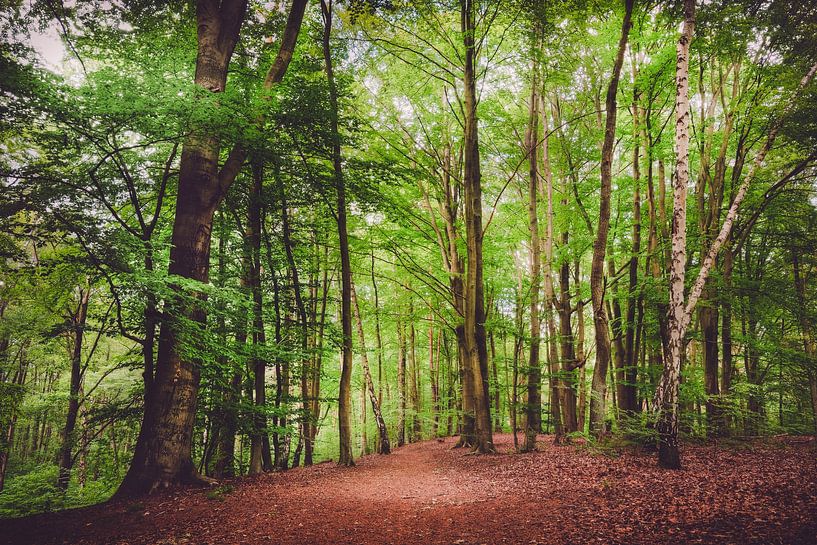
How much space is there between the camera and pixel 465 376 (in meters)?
13.5

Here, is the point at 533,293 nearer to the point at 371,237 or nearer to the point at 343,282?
the point at 343,282

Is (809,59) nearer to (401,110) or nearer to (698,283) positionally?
(698,283)

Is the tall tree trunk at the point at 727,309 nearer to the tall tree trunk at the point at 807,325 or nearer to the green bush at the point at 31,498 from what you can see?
the tall tree trunk at the point at 807,325

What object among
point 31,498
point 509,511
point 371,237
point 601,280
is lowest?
point 31,498

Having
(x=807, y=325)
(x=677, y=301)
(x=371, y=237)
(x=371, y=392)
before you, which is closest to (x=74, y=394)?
(x=371, y=392)

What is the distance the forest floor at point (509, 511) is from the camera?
4.10 m

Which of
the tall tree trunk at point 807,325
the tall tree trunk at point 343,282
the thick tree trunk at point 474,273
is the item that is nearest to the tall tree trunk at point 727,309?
the tall tree trunk at point 807,325

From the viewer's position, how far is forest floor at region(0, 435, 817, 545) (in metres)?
4.10

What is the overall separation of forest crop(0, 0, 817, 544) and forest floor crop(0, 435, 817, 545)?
6cm

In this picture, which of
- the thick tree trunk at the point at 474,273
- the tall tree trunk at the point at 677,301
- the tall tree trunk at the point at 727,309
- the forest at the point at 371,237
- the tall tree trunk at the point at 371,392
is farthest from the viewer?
the tall tree trunk at the point at 371,392

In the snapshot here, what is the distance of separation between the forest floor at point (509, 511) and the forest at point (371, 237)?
0.06 meters

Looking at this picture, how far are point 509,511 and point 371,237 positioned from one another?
996cm

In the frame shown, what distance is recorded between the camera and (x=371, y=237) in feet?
44.9

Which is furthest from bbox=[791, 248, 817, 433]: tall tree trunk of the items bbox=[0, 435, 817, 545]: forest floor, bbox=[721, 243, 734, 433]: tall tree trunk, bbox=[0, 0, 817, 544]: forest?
bbox=[0, 435, 817, 545]: forest floor
